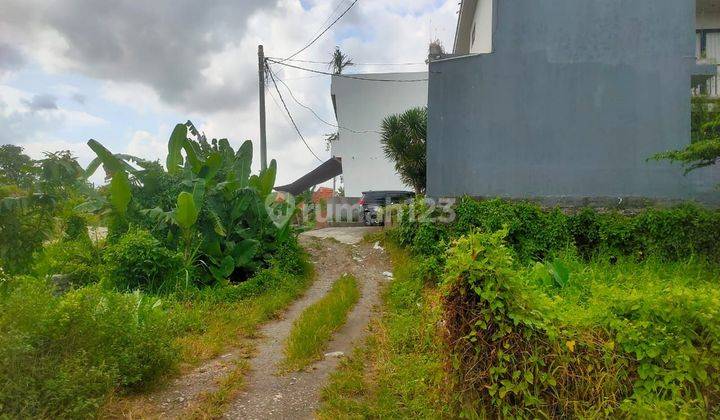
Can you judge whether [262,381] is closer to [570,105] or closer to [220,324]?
[220,324]

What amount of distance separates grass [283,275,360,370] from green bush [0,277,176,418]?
1197 mm

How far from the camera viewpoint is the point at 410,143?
15086 mm

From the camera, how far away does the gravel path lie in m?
3.92

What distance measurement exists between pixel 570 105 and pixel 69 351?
884cm

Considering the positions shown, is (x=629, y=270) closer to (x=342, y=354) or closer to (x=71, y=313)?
(x=342, y=354)

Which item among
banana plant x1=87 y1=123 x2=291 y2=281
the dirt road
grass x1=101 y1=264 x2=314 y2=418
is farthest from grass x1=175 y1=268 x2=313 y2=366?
banana plant x1=87 y1=123 x2=291 y2=281

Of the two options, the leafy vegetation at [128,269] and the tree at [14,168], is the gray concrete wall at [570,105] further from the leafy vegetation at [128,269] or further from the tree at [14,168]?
the tree at [14,168]

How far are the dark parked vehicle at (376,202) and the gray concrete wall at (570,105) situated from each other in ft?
20.5

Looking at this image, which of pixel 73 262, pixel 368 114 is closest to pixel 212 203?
pixel 73 262

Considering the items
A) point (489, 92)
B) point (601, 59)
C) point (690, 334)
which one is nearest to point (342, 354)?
point (690, 334)

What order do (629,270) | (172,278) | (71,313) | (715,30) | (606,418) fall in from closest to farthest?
(606,418)
(71,313)
(629,270)
(172,278)
(715,30)

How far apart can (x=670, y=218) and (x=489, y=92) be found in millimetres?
3761

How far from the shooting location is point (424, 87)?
22.2 meters

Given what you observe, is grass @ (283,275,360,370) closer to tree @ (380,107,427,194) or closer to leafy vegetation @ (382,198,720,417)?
leafy vegetation @ (382,198,720,417)
